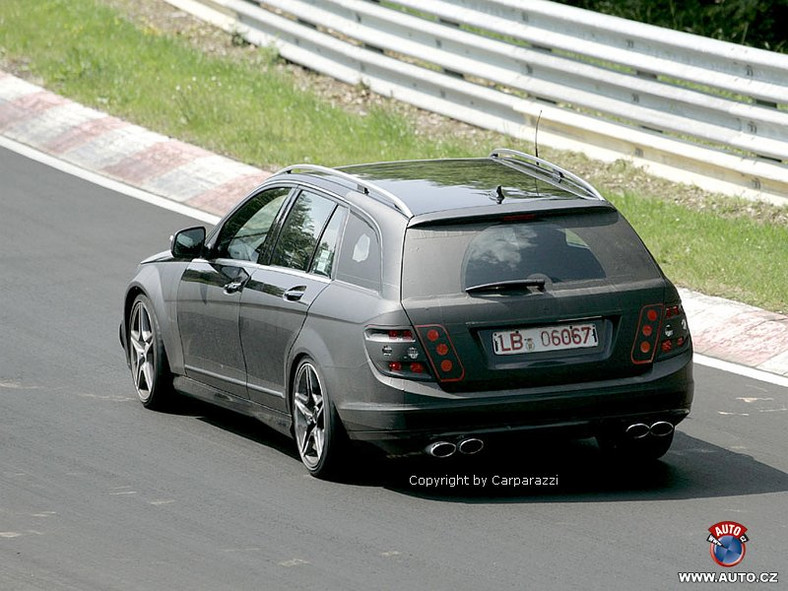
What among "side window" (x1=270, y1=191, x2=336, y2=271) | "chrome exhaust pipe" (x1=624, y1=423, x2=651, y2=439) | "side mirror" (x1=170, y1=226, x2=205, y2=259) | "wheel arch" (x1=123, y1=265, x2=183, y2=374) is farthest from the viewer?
"wheel arch" (x1=123, y1=265, x2=183, y2=374)

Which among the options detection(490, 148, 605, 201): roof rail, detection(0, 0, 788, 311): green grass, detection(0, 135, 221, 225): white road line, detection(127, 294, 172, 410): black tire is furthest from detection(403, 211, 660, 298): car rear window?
detection(0, 135, 221, 225): white road line

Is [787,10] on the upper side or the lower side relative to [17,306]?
upper

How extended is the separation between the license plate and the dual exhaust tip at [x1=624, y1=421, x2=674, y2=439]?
444 millimetres

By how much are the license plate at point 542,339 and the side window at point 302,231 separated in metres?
1.27

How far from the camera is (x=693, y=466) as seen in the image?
8211 mm

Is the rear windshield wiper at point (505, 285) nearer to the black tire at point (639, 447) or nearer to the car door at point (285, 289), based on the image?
the car door at point (285, 289)

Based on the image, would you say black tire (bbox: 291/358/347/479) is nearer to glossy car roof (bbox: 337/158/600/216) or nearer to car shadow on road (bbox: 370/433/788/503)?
car shadow on road (bbox: 370/433/788/503)

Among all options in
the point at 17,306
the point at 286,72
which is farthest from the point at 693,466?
the point at 286,72

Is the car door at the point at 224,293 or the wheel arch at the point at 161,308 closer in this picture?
the car door at the point at 224,293

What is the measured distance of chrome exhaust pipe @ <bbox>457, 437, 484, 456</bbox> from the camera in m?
7.45

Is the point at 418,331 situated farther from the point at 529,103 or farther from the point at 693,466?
the point at 529,103

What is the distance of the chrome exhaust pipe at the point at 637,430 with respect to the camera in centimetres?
768

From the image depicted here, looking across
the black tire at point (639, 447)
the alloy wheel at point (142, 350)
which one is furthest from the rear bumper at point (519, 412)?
the alloy wheel at point (142, 350)

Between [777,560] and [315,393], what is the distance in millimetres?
2408
